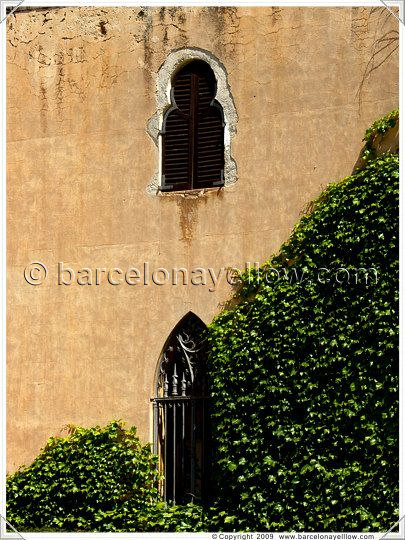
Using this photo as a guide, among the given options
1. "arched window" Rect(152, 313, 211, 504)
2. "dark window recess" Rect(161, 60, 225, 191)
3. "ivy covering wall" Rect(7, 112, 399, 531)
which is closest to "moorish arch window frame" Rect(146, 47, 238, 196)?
"dark window recess" Rect(161, 60, 225, 191)

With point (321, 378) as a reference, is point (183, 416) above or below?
below

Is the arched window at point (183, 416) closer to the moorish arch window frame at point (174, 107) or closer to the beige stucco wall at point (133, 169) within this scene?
the beige stucco wall at point (133, 169)

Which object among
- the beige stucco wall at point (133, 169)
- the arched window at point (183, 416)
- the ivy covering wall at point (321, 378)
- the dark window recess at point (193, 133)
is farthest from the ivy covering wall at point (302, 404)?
the dark window recess at point (193, 133)

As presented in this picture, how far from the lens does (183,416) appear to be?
41.2 feet

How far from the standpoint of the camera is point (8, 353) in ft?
43.6

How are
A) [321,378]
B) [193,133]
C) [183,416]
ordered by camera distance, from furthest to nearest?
1. [193,133]
2. [183,416]
3. [321,378]

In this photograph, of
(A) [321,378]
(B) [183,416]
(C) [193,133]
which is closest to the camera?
(A) [321,378]

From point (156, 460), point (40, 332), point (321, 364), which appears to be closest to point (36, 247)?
point (40, 332)

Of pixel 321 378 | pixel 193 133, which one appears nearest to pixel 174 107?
pixel 193 133

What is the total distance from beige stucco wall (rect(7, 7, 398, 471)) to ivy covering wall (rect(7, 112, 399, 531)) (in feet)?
1.33

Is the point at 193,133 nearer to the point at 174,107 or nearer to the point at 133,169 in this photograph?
the point at 174,107

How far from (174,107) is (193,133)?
0.39m

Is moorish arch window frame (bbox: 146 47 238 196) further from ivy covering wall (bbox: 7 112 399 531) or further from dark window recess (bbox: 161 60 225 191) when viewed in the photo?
ivy covering wall (bbox: 7 112 399 531)

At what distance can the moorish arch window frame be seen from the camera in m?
12.9
